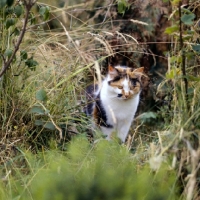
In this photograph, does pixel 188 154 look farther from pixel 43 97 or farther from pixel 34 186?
pixel 43 97

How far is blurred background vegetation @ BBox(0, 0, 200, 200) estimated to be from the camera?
2.71m

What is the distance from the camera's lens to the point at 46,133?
12.9 feet

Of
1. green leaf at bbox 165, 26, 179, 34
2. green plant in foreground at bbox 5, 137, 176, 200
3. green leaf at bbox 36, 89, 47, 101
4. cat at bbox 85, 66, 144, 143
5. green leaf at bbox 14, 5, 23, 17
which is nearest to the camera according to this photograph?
green plant in foreground at bbox 5, 137, 176, 200

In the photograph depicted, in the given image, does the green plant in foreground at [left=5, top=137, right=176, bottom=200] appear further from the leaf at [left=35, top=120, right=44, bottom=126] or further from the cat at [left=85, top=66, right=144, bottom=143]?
the cat at [left=85, top=66, right=144, bottom=143]

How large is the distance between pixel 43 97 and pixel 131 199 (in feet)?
4.26

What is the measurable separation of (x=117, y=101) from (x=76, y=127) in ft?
2.20

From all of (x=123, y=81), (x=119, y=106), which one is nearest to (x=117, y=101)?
(x=119, y=106)

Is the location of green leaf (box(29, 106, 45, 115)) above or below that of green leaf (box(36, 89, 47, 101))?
below

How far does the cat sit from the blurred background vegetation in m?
0.18

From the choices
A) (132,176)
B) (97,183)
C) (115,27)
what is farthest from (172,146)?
(115,27)

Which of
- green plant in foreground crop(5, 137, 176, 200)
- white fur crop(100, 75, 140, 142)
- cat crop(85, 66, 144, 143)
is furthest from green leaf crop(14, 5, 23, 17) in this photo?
white fur crop(100, 75, 140, 142)

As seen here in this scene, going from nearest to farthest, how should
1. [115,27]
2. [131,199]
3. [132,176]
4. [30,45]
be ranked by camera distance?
[131,199], [132,176], [30,45], [115,27]

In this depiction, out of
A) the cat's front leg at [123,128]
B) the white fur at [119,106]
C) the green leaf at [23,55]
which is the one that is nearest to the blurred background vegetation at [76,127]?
the green leaf at [23,55]

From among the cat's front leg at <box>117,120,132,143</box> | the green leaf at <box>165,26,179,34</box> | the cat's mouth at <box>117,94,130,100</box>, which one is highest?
the green leaf at <box>165,26,179,34</box>
